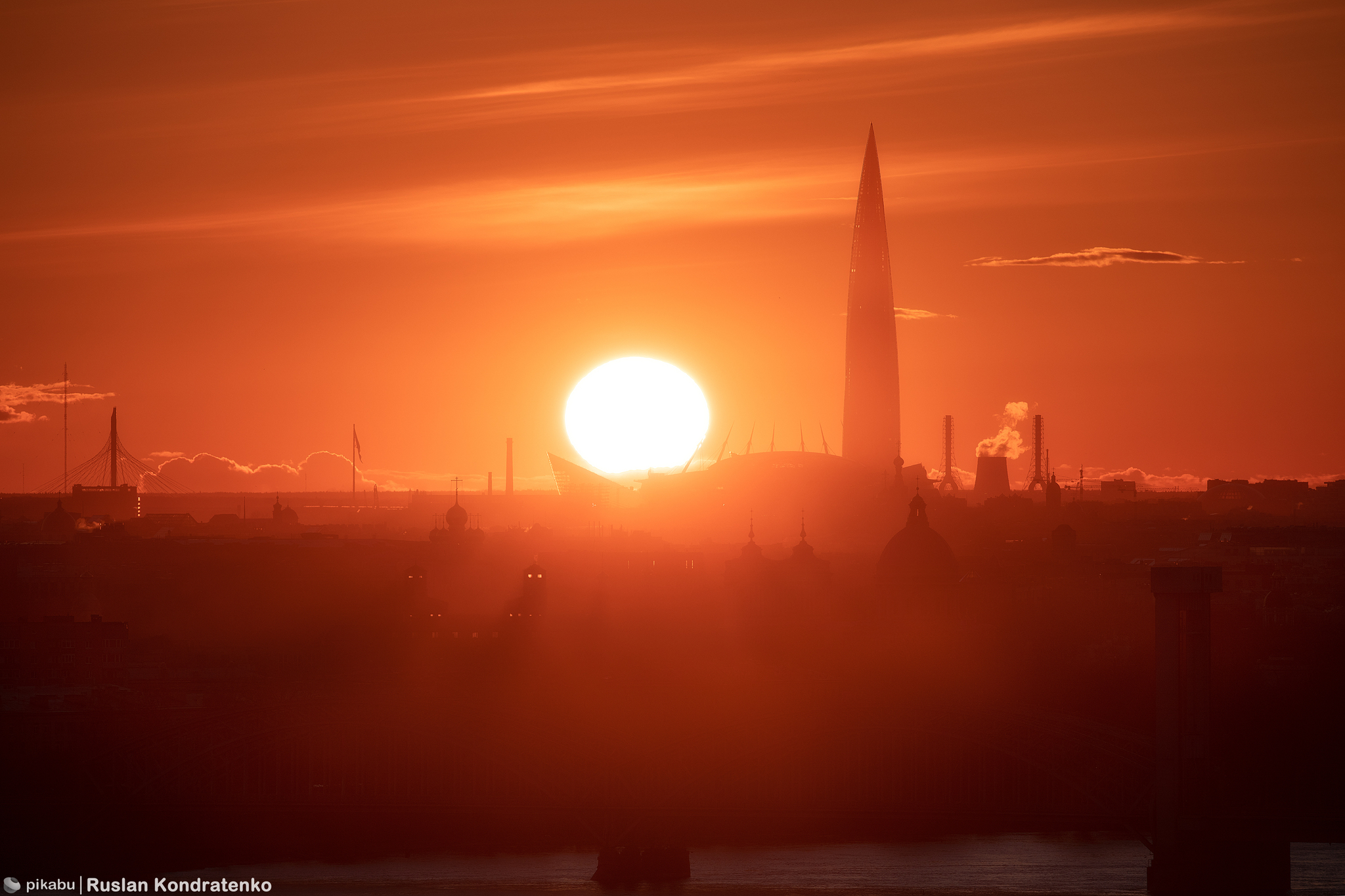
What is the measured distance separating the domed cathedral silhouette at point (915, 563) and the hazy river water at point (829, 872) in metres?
31.7

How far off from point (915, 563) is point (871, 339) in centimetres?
6048

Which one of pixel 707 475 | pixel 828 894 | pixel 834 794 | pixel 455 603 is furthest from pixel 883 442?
pixel 828 894

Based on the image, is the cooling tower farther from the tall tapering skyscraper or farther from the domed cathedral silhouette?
the domed cathedral silhouette

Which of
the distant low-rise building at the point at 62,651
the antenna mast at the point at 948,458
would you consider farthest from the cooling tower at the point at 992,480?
the distant low-rise building at the point at 62,651

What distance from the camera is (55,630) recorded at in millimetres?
70375

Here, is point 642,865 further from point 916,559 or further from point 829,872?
point 916,559

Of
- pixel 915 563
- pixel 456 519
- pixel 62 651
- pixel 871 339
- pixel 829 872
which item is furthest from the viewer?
pixel 871 339

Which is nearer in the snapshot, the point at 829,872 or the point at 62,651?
the point at 829,872

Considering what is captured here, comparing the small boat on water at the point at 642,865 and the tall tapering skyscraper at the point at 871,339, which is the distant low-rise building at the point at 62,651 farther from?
the tall tapering skyscraper at the point at 871,339

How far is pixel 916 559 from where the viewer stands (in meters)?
79.0

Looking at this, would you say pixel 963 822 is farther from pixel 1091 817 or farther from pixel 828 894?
pixel 828 894

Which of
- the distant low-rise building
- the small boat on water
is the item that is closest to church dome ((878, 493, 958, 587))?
the distant low-rise building

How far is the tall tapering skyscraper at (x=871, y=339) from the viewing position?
137 meters

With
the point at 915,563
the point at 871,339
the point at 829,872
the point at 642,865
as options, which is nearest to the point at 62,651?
the point at 915,563
